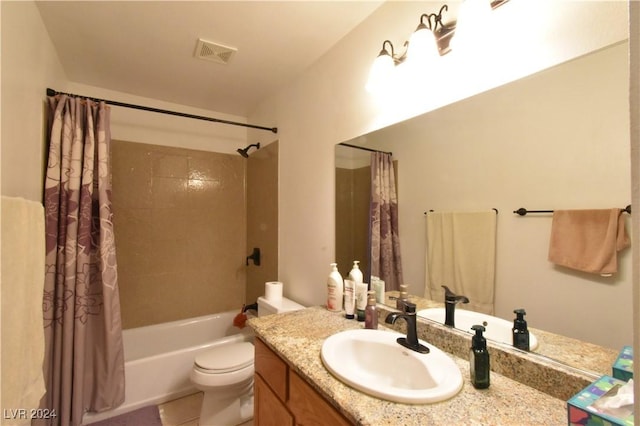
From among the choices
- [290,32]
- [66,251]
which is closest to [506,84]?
[290,32]

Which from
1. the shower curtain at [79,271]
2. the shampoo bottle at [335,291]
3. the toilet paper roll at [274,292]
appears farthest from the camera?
the toilet paper roll at [274,292]

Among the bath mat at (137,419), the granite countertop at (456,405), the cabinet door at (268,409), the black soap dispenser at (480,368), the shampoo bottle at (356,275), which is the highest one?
the shampoo bottle at (356,275)

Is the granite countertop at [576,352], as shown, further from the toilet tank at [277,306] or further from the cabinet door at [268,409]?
the toilet tank at [277,306]

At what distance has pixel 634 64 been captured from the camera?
0.95 feet

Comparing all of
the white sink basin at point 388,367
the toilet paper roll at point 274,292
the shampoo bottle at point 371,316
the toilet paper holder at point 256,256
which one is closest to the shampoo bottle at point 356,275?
the shampoo bottle at point 371,316

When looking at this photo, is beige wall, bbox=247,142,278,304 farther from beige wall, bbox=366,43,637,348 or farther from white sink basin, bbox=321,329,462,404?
beige wall, bbox=366,43,637,348

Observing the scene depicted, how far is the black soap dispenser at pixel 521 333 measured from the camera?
0.87 meters

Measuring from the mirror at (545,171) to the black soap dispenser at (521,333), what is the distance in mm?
38

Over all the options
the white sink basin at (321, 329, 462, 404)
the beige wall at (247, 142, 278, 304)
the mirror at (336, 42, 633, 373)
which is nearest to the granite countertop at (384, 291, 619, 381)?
the mirror at (336, 42, 633, 373)

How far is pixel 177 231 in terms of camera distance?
2650mm

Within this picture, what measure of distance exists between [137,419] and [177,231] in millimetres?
1429

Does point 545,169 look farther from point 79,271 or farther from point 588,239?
point 79,271

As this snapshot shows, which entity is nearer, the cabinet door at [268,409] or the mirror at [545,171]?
the mirror at [545,171]

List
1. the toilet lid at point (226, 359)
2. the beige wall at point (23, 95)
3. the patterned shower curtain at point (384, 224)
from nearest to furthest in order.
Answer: the beige wall at point (23, 95), the patterned shower curtain at point (384, 224), the toilet lid at point (226, 359)
